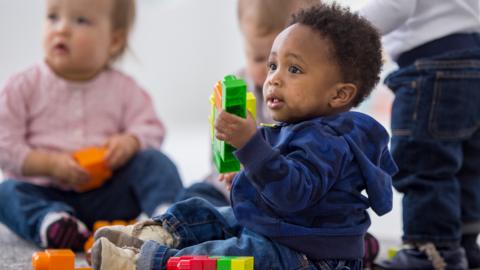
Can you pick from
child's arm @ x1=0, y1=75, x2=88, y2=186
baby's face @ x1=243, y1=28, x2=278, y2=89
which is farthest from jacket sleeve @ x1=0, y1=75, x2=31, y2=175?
baby's face @ x1=243, y1=28, x2=278, y2=89

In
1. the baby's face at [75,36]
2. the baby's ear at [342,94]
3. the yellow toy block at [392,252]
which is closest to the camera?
the baby's ear at [342,94]

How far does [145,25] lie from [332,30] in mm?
2005

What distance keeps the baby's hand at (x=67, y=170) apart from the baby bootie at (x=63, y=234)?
0.14m

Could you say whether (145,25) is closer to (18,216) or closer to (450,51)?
(18,216)

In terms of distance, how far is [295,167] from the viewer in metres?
0.92

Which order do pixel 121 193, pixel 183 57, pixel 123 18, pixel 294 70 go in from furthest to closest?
pixel 183 57, pixel 123 18, pixel 121 193, pixel 294 70

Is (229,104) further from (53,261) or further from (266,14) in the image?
(266,14)

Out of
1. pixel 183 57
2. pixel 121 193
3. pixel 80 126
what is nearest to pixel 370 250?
pixel 121 193

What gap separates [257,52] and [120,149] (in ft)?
1.12

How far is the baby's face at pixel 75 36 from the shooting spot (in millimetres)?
1670

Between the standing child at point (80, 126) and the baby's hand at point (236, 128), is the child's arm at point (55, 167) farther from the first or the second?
the baby's hand at point (236, 128)

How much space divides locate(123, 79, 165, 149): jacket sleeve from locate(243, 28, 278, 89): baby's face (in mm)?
261

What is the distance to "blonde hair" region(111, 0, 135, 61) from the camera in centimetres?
176

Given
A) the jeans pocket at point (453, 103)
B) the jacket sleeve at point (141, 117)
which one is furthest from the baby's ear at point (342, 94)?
the jacket sleeve at point (141, 117)
